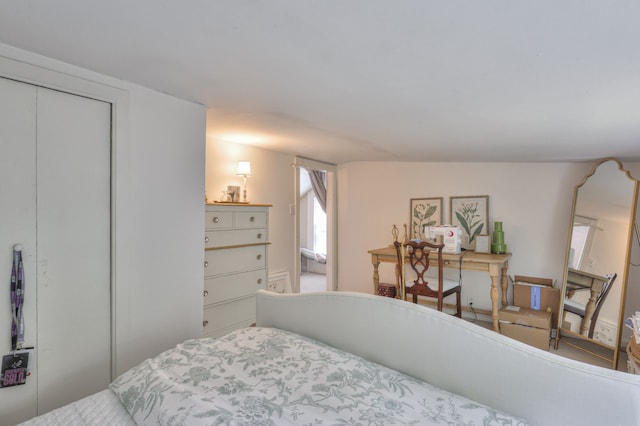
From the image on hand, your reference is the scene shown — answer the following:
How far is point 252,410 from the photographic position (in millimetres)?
990

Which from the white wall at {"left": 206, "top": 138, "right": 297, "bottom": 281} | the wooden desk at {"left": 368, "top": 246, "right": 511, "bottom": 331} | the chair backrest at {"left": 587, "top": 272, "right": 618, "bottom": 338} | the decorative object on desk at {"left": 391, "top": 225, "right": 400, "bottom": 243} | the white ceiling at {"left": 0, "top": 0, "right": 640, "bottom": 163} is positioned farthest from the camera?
the decorative object on desk at {"left": 391, "top": 225, "right": 400, "bottom": 243}

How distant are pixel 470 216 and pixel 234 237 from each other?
8.55 ft

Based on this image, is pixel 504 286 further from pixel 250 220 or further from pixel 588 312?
pixel 250 220

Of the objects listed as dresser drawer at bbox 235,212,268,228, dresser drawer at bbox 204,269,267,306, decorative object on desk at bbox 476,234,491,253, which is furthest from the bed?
Result: decorative object on desk at bbox 476,234,491,253

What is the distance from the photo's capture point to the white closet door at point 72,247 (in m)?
1.53

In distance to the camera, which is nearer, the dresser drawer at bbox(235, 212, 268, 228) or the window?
the dresser drawer at bbox(235, 212, 268, 228)

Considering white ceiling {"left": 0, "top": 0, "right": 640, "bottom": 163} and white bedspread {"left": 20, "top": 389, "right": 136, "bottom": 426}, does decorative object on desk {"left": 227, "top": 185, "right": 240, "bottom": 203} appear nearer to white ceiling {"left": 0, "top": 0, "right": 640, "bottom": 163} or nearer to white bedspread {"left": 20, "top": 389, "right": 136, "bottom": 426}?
white ceiling {"left": 0, "top": 0, "right": 640, "bottom": 163}

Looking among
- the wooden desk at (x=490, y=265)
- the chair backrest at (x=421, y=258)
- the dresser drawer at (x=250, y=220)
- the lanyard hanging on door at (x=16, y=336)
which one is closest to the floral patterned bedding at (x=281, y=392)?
the lanyard hanging on door at (x=16, y=336)

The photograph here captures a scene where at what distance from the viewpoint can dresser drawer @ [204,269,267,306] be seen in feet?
8.97

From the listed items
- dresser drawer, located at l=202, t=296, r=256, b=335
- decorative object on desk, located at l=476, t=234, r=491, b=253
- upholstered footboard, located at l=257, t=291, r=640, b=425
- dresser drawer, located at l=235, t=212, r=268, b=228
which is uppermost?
dresser drawer, located at l=235, t=212, r=268, b=228

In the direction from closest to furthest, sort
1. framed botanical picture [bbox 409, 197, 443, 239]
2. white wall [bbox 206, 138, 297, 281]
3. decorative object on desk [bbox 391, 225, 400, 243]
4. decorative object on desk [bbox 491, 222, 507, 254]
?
white wall [bbox 206, 138, 297, 281], decorative object on desk [bbox 491, 222, 507, 254], framed botanical picture [bbox 409, 197, 443, 239], decorative object on desk [bbox 391, 225, 400, 243]

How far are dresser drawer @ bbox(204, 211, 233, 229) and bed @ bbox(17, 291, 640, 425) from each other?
141cm

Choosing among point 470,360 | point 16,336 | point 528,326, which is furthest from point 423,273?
point 16,336

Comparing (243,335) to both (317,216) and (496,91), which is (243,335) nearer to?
(496,91)
